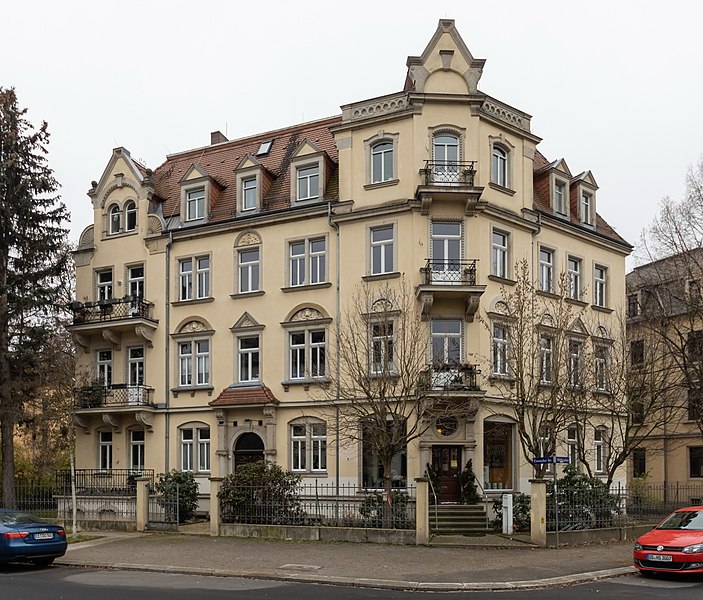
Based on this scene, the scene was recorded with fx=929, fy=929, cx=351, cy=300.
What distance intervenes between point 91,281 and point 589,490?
2195 centimetres

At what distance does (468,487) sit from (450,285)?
6.50 m

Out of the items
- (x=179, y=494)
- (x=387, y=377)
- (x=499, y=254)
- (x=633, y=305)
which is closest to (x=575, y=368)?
(x=499, y=254)

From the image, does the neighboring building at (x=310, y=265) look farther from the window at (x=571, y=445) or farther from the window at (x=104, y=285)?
the window at (x=571, y=445)

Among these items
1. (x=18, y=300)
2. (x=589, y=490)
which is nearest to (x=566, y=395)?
(x=589, y=490)

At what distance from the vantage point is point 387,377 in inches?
1056

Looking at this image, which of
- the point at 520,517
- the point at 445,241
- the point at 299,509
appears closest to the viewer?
the point at 299,509

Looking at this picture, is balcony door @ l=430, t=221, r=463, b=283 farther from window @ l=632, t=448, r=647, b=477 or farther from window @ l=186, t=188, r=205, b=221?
window @ l=632, t=448, r=647, b=477

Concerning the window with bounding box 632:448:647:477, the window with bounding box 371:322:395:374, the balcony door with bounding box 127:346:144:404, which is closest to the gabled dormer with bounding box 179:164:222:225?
the balcony door with bounding box 127:346:144:404

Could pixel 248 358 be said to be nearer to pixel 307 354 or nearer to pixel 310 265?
pixel 307 354

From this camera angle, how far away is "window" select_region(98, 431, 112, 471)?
37375 mm

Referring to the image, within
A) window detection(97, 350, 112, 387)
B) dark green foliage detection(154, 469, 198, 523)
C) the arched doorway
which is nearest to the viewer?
dark green foliage detection(154, 469, 198, 523)

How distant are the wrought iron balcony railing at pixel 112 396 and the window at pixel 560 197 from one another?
57.0ft

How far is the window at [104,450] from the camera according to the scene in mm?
37375

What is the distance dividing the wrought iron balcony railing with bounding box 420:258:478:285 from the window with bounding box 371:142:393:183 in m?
3.56
